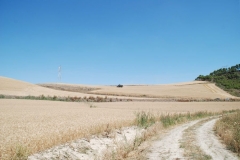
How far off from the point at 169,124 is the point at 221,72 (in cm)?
12784

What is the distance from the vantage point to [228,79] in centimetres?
11869

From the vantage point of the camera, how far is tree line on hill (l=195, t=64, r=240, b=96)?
99.1 metres

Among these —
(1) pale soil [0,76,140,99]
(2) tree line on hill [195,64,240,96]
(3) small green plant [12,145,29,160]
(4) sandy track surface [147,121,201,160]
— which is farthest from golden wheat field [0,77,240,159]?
(2) tree line on hill [195,64,240,96]

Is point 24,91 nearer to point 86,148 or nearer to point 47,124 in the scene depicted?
point 47,124

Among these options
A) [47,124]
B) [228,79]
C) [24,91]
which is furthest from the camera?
[228,79]

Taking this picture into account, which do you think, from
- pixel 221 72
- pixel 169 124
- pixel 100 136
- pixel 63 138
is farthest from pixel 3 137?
pixel 221 72

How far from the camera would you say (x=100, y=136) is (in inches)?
508

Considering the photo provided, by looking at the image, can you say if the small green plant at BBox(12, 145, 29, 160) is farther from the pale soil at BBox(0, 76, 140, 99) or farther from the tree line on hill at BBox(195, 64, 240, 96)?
the tree line on hill at BBox(195, 64, 240, 96)

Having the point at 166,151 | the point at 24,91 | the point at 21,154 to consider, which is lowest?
the point at 166,151

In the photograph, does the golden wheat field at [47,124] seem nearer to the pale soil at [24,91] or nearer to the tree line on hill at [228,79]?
the pale soil at [24,91]

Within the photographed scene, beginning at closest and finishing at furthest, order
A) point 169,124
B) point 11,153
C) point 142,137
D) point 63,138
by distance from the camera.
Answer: point 11,153 < point 63,138 < point 142,137 < point 169,124

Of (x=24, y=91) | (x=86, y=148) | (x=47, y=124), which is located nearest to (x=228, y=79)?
(x=24, y=91)

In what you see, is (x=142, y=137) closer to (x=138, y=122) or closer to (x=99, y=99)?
(x=138, y=122)

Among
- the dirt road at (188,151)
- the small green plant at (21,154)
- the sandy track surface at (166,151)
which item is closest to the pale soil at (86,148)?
the small green plant at (21,154)
